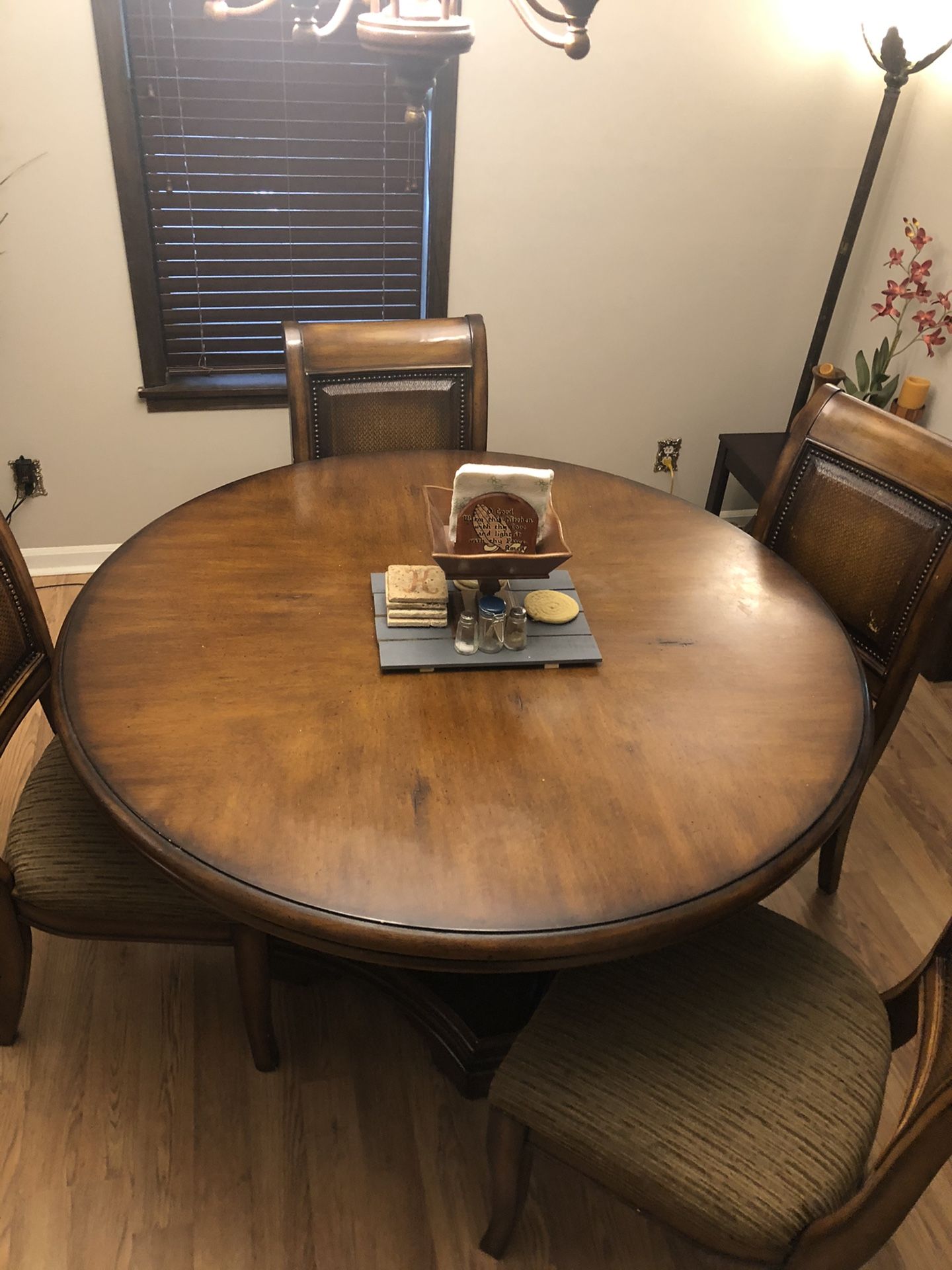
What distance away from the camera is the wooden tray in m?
1.41

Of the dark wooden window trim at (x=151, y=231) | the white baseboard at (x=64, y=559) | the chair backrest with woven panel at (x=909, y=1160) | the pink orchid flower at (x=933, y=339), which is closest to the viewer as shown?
the chair backrest with woven panel at (x=909, y=1160)

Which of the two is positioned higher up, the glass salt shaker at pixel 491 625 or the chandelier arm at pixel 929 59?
the chandelier arm at pixel 929 59

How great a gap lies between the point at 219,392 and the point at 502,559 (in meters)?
1.66

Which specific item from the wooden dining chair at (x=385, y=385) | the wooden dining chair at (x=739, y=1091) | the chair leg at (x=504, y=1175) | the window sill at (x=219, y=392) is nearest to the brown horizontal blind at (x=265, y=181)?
the window sill at (x=219, y=392)

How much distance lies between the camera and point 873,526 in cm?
177

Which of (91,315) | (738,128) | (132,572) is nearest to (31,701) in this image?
(132,572)

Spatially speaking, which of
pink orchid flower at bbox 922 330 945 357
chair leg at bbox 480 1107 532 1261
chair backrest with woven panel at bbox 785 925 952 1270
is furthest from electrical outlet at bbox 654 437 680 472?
chair leg at bbox 480 1107 532 1261

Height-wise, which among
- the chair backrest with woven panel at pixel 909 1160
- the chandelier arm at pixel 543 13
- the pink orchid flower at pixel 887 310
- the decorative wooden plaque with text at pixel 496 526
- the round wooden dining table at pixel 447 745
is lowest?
the chair backrest with woven panel at pixel 909 1160

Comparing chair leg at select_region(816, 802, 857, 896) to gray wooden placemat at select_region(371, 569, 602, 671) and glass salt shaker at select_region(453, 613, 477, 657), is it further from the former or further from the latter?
glass salt shaker at select_region(453, 613, 477, 657)

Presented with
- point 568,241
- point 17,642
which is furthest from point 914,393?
point 17,642

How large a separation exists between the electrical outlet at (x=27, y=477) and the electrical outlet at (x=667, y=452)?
192 cm

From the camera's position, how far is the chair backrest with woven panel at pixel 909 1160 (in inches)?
36.7

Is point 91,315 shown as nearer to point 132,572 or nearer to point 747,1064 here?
point 132,572

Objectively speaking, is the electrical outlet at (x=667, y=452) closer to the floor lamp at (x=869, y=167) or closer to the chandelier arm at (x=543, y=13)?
the floor lamp at (x=869, y=167)
